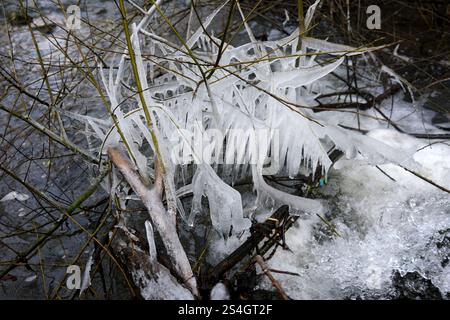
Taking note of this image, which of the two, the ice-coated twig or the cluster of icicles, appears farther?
the cluster of icicles

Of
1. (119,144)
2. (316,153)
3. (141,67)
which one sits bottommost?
(316,153)

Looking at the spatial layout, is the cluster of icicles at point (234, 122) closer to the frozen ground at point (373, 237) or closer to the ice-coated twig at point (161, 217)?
the ice-coated twig at point (161, 217)

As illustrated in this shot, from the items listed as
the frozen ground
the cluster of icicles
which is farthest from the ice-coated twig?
the frozen ground

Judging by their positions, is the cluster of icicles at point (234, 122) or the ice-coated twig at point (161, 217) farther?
the cluster of icicles at point (234, 122)

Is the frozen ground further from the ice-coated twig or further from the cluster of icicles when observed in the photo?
the ice-coated twig

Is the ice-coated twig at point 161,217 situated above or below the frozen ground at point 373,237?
above

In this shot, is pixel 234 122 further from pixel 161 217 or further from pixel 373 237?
pixel 373 237

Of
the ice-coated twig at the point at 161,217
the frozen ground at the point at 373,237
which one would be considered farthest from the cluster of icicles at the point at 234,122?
the frozen ground at the point at 373,237

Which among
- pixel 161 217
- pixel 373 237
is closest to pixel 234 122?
pixel 161 217

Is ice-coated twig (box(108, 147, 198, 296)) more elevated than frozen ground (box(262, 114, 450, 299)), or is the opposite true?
ice-coated twig (box(108, 147, 198, 296))

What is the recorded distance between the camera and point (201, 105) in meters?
2.35

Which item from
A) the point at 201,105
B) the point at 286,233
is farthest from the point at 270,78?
the point at 286,233
